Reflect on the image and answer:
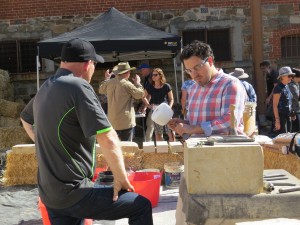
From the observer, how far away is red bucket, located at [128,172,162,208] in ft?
15.3

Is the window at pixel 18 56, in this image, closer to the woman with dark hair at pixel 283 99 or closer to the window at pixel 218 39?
the window at pixel 218 39

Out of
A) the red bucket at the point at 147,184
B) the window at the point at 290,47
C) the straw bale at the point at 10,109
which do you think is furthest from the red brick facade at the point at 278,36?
the red bucket at the point at 147,184

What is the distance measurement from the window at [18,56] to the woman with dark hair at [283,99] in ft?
22.4

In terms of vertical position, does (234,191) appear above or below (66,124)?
below

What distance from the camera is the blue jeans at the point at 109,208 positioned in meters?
2.69

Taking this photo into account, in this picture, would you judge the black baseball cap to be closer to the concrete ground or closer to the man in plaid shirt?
the man in plaid shirt

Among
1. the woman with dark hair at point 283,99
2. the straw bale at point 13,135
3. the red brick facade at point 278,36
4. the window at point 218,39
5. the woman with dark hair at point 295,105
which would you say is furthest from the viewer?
the window at point 218,39

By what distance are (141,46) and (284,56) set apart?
504 cm

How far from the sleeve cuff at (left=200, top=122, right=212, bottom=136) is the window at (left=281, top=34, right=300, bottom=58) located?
9.20 meters

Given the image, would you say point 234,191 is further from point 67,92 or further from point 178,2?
point 178,2

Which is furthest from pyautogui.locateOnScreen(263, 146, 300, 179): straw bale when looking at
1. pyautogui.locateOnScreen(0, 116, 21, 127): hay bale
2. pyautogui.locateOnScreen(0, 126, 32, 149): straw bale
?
pyautogui.locateOnScreen(0, 116, 21, 127): hay bale

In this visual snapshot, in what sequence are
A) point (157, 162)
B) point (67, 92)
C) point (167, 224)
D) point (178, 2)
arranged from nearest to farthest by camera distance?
point (67, 92)
point (167, 224)
point (157, 162)
point (178, 2)

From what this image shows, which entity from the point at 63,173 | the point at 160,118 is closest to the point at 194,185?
the point at 63,173

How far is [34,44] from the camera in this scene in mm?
12141
